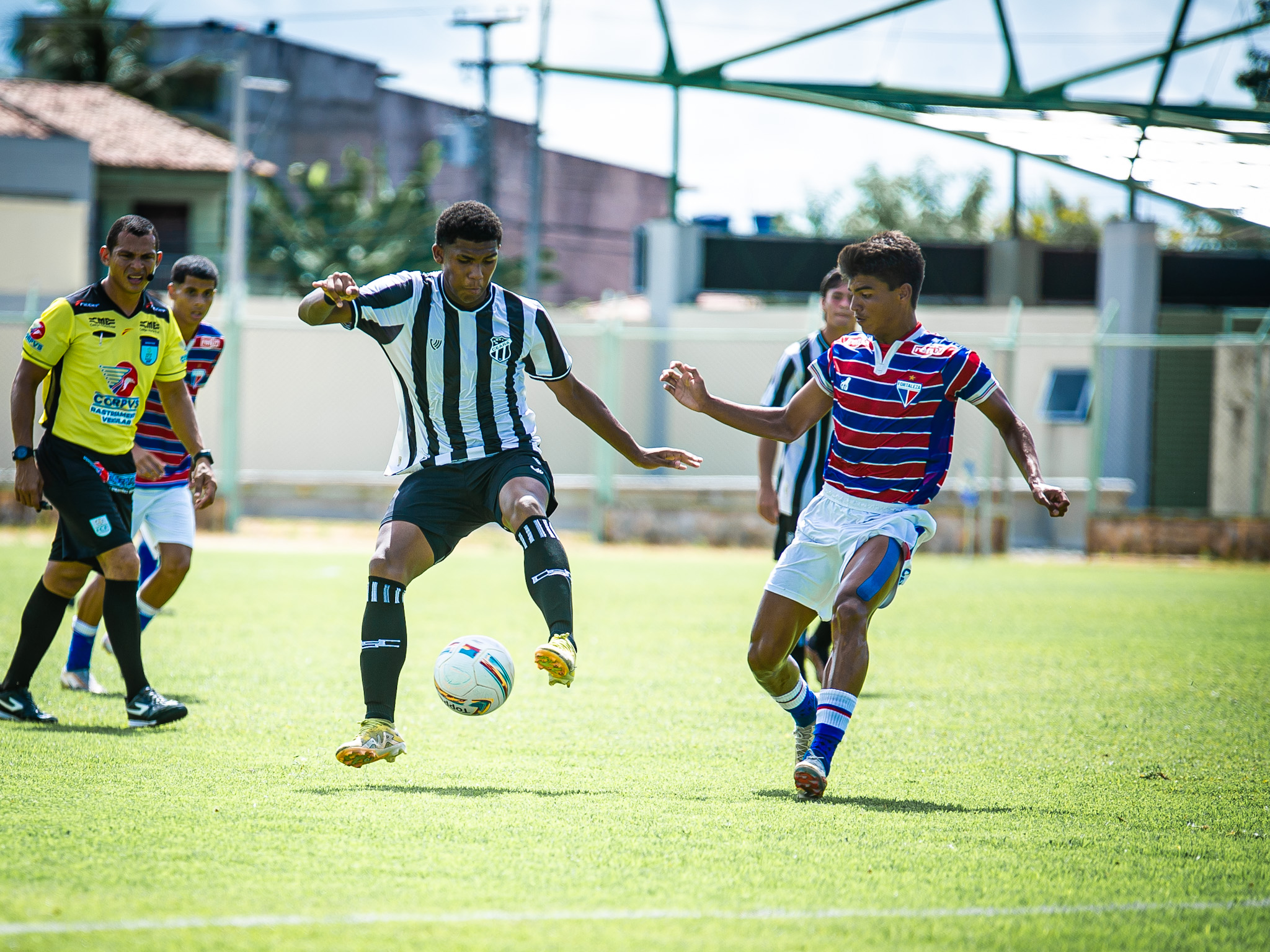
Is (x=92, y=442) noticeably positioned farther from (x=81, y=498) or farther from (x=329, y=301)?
(x=329, y=301)

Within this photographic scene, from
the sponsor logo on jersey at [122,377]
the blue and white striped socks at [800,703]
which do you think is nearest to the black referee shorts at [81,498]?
the sponsor logo on jersey at [122,377]

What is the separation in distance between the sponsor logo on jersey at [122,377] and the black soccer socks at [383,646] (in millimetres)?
1790

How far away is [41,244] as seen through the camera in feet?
89.8

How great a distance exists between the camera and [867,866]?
3.88 meters

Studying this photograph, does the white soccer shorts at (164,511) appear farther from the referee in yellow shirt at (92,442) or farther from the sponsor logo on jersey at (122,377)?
the sponsor logo on jersey at (122,377)

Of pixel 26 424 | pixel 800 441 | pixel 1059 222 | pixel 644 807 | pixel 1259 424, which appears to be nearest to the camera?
pixel 644 807

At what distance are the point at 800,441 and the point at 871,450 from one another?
2.40 m

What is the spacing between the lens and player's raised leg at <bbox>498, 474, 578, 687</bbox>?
192 inches

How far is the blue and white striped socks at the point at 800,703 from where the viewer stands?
5.42 m

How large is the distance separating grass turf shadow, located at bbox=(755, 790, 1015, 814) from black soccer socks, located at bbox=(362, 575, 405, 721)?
1437 millimetres

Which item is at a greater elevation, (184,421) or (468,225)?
(468,225)

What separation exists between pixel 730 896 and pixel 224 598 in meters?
8.57

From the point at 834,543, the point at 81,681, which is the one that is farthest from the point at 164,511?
the point at 834,543

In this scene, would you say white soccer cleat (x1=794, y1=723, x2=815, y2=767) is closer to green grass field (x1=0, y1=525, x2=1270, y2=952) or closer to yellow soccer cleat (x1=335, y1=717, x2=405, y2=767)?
green grass field (x1=0, y1=525, x2=1270, y2=952)
